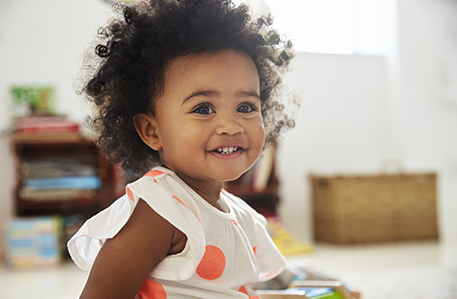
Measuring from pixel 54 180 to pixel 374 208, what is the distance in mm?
1801

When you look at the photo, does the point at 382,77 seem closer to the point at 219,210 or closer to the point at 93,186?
the point at 93,186

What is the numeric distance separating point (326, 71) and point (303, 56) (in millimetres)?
212

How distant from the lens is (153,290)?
54 cm

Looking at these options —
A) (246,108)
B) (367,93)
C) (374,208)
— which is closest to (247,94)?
(246,108)

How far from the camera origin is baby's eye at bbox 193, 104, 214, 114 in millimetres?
565

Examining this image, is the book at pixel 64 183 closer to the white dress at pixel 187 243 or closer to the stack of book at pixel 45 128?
the stack of book at pixel 45 128

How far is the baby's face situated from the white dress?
0.15 feet

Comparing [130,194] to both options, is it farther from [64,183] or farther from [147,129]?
[64,183]

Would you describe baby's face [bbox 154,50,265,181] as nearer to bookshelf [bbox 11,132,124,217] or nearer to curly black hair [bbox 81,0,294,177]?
curly black hair [bbox 81,0,294,177]

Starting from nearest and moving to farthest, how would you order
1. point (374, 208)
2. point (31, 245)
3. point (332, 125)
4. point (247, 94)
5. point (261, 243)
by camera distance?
point (247, 94) → point (261, 243) → point (31, 245) → point (374, 208) → point (332, 125)

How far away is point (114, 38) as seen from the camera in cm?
61

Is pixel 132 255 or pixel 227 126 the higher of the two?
pixel 227 126

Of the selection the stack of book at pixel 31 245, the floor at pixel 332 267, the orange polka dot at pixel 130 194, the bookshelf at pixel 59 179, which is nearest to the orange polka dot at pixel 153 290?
the orange polka dot at pixel 130 194

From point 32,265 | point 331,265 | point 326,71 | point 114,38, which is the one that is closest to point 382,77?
point 326,71
